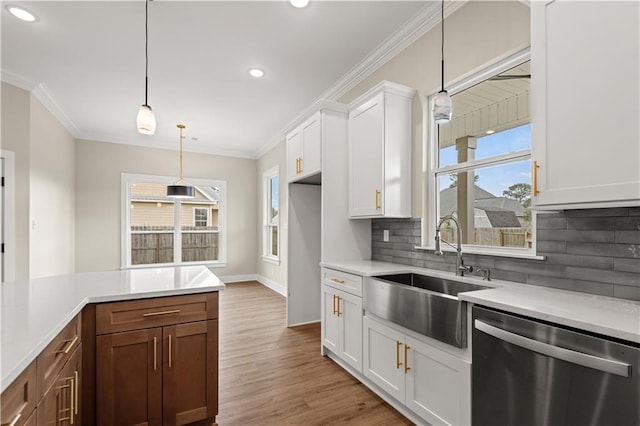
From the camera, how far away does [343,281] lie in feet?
8.98

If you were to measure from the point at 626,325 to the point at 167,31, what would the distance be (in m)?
3.66

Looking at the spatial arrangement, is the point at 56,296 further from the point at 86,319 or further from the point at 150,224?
the point at 150,224

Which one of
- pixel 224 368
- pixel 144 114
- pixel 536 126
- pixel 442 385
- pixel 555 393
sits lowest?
pixel 224 368

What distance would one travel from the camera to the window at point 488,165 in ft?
6.92

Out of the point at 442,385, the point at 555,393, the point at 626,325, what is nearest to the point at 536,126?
the point at 626,325

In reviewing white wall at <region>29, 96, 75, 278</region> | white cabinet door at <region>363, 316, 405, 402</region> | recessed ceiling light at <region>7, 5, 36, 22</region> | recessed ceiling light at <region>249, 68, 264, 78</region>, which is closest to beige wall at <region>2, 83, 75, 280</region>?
white wall at <region>29, 96, 75, 278</region>

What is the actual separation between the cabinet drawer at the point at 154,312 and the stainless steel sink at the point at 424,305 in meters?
1.12

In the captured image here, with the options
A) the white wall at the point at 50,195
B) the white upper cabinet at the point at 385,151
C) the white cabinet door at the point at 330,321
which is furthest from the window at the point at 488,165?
the white wall at the point at 50,195

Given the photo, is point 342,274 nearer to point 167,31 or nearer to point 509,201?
point 509,201

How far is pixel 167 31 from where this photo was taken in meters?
2.80

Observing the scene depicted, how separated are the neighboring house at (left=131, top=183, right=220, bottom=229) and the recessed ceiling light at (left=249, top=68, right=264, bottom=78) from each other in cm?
382

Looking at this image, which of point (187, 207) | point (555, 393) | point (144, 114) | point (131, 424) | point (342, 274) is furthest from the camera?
point (187, 207)

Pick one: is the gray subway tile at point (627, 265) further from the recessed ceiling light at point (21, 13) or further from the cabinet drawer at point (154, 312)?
the recessed ceiling light at point (21, 13)

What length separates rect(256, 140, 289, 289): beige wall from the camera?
227 inches
